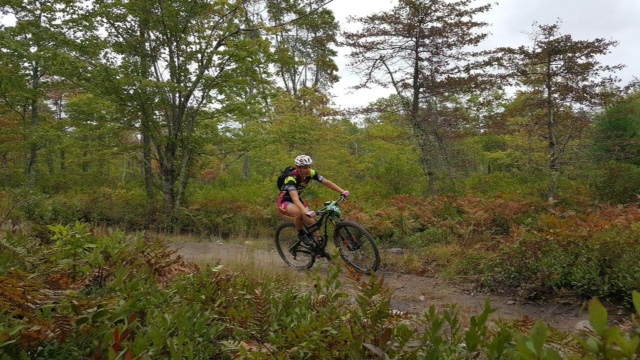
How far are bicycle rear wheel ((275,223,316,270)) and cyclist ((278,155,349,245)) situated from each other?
0.95 feet

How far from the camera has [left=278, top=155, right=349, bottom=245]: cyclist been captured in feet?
21.5

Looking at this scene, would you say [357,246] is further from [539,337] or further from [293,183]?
[539,337]

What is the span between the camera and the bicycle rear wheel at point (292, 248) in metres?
7.37

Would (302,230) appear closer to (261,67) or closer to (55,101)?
(261,67)

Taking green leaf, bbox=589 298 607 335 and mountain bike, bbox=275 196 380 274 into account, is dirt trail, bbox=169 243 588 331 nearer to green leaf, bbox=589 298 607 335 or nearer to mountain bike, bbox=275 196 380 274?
mountain bike, bbox=275 196 380 274

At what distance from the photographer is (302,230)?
7160 millimetres

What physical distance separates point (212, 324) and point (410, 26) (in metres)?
12.5

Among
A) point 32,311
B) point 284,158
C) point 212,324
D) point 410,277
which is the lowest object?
point 410,277

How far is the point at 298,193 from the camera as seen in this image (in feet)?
22.2

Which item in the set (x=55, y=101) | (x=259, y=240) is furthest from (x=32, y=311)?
(x=55, y=101)

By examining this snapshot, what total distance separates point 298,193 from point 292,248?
3.93 feet

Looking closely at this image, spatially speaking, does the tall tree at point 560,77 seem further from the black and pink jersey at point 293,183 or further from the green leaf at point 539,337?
the green leaf at point 539,337

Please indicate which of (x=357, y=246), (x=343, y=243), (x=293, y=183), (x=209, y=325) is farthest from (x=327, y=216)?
(x=209, y=325)

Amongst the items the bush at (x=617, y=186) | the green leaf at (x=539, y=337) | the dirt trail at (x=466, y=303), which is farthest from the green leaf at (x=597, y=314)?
the bush at (x=617, y=186)
